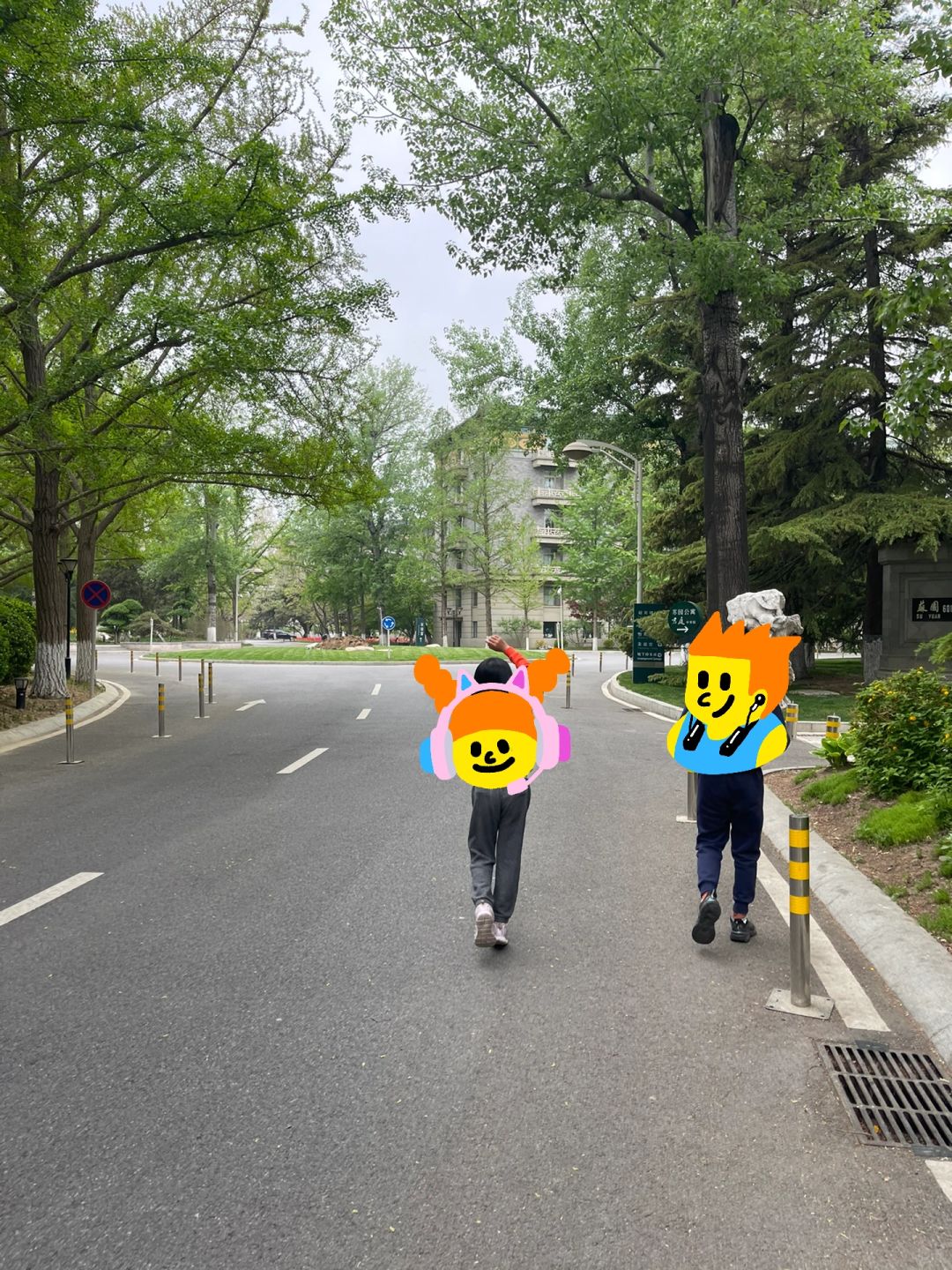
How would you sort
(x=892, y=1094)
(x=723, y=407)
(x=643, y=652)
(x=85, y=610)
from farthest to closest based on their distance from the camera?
(x=643, y=652), (x=85, y=610), (x=723, y=407), (x=892, y=1094)

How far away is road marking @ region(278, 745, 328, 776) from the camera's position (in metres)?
11.4

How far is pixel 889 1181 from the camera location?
9.58ft

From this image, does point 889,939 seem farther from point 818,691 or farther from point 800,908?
point 818,691

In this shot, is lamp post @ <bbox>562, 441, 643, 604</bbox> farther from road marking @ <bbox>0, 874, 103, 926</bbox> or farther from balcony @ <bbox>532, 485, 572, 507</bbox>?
balcony @ <bbox>532, 485, 572, 507</bbox>

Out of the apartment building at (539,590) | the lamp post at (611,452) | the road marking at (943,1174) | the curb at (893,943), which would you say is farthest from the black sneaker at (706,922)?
the apartment building at (539,590)

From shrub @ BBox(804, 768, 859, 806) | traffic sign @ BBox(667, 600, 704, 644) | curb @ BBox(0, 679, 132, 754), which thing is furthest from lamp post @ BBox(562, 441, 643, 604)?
shrub @ BBox(804, 768, 859, 806)

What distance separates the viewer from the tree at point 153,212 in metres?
11.5

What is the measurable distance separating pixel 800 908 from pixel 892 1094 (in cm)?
95

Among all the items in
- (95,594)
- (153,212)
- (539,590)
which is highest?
(153,212)

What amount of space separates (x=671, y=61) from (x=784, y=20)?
2.18 meters

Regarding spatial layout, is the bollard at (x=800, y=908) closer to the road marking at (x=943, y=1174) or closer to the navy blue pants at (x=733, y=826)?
the navy blue pants at (x=733, y=826)

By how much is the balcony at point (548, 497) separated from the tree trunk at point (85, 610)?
162 ft

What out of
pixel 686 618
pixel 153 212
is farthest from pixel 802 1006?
pixel 686 618

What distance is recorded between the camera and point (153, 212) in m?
11.7
